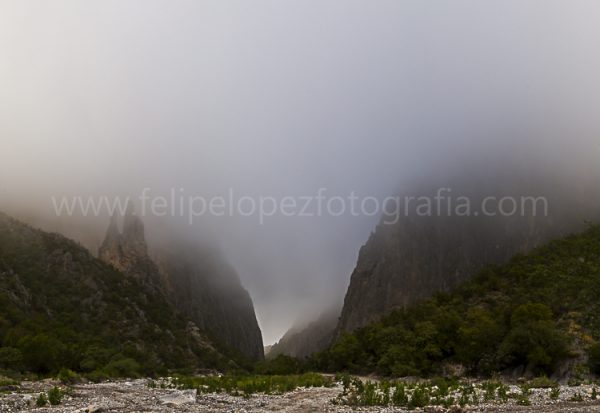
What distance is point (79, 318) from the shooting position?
269ft

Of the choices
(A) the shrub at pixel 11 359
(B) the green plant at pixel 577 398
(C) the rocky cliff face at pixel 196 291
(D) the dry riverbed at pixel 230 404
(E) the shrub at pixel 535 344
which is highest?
(C) the rocky cliff face at pixel 196 291

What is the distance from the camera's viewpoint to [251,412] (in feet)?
77.9

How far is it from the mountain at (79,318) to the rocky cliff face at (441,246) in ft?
172

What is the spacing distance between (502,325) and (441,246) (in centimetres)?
8219

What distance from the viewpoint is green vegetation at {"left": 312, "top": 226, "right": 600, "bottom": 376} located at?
4888 cm

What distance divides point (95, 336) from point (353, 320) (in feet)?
256

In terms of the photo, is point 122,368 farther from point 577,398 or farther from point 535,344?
point 577,398

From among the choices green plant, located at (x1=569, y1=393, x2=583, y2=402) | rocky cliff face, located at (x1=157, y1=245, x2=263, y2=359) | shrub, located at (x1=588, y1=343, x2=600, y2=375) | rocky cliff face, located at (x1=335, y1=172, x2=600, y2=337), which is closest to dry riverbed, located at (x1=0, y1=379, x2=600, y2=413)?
green plant, located at (x1=569, y1=393, x2=583, y2=402)

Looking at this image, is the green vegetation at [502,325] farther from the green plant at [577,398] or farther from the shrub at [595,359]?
the green plant at [577,398]

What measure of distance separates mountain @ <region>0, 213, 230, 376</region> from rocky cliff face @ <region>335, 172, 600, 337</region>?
172 feet

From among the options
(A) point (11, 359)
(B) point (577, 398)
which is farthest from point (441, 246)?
(B) point (577, 398)

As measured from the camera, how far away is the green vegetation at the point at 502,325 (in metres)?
48.9

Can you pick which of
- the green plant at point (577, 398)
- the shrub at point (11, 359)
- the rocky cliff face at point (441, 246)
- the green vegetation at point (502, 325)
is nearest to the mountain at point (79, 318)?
the shrub at point (11, 359)

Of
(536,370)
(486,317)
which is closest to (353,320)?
(486,317)
